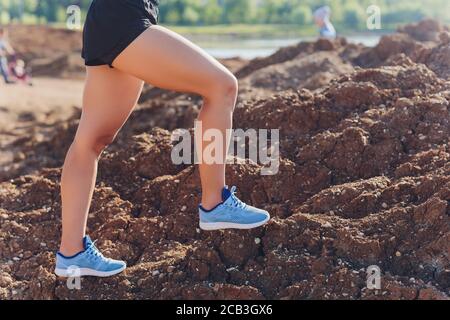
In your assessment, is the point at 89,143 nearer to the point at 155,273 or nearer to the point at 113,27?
→ the point at 113,27

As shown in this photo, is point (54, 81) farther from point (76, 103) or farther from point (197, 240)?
point (197, 240)

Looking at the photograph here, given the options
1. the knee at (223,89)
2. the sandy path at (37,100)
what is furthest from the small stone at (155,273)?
the sandy path at (37,100)

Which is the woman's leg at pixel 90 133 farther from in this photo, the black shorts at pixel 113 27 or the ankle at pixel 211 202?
the ankle at pixel 211 202

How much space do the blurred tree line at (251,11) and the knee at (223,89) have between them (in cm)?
2228

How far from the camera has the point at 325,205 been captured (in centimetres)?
419

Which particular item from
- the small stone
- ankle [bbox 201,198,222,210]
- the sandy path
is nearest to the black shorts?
ankle [bbox 201,198,222,210]

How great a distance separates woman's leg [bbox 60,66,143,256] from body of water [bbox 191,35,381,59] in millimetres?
13342

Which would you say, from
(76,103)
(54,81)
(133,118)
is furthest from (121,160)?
(54,81)

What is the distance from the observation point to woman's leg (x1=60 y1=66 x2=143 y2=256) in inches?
142

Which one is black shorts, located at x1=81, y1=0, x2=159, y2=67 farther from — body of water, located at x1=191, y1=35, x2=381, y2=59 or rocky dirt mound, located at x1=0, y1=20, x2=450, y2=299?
body of water, located at x1=191, y1=35, x2=381, y2=59

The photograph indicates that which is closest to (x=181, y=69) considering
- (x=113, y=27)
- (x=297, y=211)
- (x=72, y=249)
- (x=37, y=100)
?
(x=113, y=27)

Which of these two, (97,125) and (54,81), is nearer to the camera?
(97,125)

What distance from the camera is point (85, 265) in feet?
12.1
